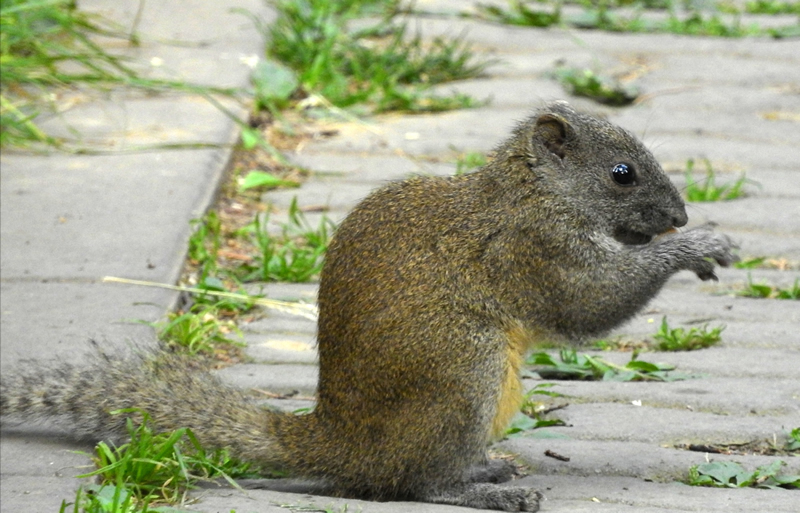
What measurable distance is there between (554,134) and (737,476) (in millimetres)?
1288

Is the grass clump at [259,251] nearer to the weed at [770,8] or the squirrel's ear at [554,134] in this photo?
the squirrel's ear at [554,134]

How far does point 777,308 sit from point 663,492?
162cm

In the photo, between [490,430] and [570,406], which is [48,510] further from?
[570,406]

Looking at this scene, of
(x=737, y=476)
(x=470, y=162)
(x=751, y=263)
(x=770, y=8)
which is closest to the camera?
(x=737, y=476)

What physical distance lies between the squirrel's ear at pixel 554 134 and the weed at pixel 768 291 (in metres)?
1.36

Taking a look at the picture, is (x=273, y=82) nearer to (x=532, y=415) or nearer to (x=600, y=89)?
(x=600, y=89)

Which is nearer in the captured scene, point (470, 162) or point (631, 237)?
point (631, 237)

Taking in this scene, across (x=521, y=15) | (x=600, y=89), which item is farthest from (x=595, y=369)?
A: (x=521, y=15)

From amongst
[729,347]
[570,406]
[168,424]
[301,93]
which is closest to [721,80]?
[301,93]

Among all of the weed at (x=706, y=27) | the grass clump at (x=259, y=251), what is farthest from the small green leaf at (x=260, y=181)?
the weed at (x=706, y=27)

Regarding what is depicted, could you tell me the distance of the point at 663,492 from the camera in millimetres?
3352

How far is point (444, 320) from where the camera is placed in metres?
3.47

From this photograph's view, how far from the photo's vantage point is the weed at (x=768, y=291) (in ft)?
15.6

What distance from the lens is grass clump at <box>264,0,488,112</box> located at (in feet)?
23.6
